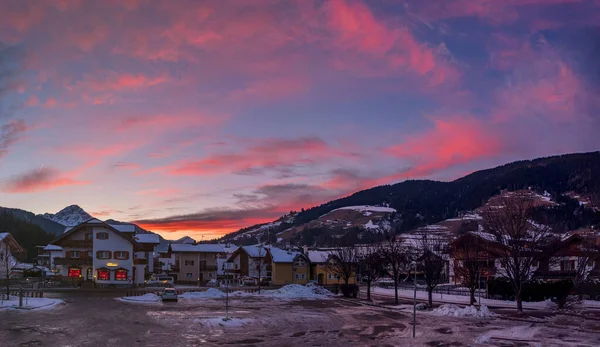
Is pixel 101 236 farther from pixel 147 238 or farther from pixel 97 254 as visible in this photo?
pixel 147 238

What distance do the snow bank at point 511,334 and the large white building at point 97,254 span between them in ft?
227

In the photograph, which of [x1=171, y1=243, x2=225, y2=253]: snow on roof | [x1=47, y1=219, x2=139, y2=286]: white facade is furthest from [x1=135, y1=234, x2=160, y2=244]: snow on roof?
[x1=171, y1=243, x2=225, y2=253]: snow on roof

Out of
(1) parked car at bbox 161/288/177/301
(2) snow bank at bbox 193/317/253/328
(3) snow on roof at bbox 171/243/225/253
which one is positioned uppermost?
(3) snow on roof at bbox 171/243/225/253

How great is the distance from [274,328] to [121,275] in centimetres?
6220

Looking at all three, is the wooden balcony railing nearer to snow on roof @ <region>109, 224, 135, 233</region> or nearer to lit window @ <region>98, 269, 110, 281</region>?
lit window @ <region>98, 269, 110, 281</region>

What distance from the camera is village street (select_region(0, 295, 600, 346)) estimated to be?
91.9 ft

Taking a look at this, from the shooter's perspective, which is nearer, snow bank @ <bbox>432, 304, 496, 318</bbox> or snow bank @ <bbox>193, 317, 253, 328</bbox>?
snow bank @ <bbox>193, 317, 253, 328</bbox>

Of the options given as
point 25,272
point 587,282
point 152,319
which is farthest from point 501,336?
point 25,272

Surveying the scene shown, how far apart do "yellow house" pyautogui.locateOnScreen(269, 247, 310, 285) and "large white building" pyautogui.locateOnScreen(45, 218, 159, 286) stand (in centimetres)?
2736

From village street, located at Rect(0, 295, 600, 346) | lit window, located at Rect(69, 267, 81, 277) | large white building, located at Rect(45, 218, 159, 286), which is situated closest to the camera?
village street, located at Rect(0, 295, 600, 346)

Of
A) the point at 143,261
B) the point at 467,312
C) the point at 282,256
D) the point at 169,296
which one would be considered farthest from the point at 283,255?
the point at 467,312

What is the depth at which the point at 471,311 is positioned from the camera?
1671 inches

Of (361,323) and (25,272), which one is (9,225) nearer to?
(25,272)

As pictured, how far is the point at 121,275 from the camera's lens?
3499 inches
